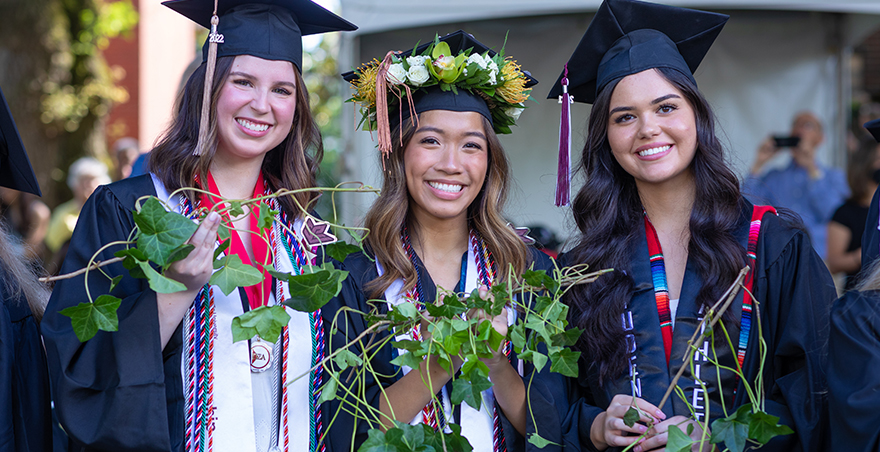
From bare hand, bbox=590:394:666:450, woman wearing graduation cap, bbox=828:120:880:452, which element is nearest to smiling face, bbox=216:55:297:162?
bare hand, bbox=590:394:666:450

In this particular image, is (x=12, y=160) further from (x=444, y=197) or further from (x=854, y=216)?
(x=854, y=216)

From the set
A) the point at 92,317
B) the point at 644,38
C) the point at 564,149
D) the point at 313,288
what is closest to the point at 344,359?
the point at 313,288

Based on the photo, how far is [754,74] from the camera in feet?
19.0

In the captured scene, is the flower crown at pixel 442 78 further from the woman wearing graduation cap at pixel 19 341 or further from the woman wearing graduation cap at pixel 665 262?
the woman wearing graduation cap at pixel 19 341

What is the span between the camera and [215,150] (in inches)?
98.3

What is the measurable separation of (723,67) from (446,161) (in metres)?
3.87

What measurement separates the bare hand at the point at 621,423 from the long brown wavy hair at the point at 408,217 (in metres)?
0.58

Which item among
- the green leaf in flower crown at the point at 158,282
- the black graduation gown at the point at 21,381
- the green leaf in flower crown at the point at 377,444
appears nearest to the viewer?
the green leaf in flower crown at the point at 158,282

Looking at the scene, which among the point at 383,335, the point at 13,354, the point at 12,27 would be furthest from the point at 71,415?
the point at 12,27

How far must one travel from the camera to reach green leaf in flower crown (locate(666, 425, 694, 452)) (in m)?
1.93

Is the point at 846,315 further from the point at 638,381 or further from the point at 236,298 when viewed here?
the point at 236,298

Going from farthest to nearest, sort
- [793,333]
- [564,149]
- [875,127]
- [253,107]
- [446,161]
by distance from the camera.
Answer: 1. [564,149]
2. [446,161]
3. [253,107]
4. [875,127]
5. [793,333]

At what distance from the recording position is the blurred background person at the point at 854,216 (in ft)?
Result: 16.1

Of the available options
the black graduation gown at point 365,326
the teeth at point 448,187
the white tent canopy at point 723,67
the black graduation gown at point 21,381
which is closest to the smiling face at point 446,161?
the teeth at point 448,187
